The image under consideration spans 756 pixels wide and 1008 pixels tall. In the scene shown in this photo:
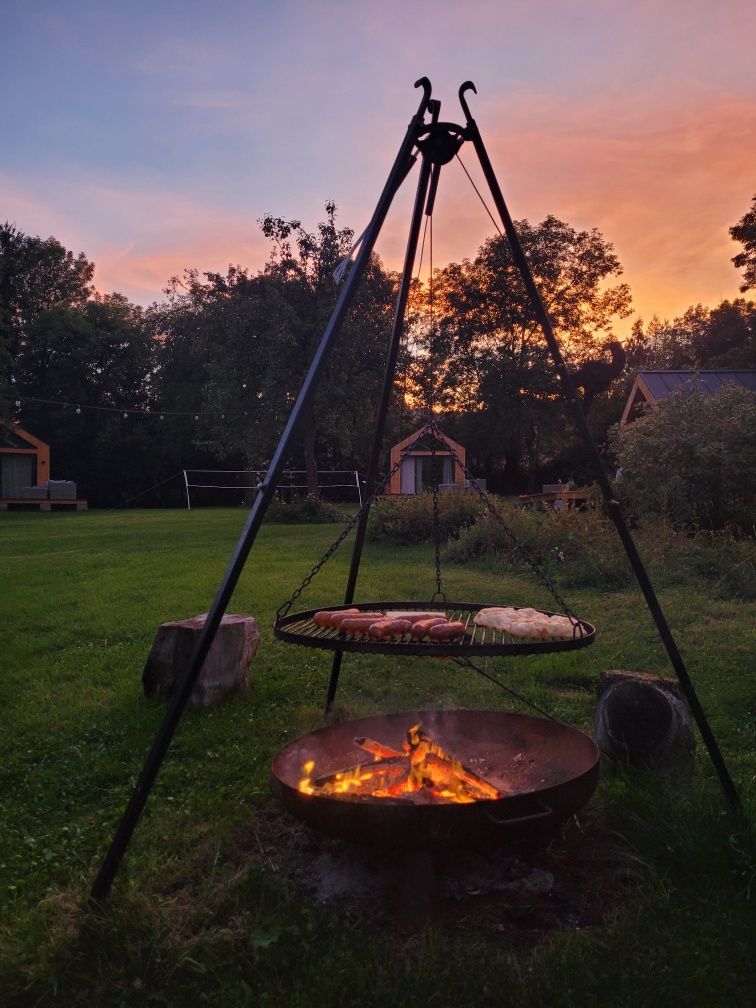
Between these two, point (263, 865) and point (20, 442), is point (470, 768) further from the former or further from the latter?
point (20, 442)

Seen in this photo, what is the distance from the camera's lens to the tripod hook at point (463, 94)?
116 inches

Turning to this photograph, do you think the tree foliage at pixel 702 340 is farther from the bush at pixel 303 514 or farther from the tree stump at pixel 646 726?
the tree stump at pixel 646 726

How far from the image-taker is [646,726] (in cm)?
340

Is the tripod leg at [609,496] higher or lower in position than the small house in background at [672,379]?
lower

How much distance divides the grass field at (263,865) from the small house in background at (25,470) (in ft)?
76.6

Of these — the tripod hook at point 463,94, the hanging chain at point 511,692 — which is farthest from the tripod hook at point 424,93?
the hanging chain at point 511,692

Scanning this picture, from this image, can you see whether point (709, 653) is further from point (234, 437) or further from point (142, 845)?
point (234, 437)

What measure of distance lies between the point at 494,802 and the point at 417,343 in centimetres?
3079

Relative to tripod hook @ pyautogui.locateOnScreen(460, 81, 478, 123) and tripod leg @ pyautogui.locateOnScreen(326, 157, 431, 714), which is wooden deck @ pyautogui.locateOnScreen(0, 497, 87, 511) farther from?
tripod hook @ pyautogui.locateOnScreen(460, 81, 478, 123)

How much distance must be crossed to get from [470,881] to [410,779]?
1.41 feet

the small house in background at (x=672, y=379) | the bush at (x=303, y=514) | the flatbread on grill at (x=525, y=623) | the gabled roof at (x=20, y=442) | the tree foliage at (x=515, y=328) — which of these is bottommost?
the bush at (x=303, y=514)

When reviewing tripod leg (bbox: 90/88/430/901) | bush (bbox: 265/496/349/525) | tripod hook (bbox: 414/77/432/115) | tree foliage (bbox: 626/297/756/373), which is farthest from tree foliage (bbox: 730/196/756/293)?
tripod leg (bbox: 90/88/430/901)

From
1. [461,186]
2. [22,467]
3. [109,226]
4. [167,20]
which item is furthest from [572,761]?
[22,467]

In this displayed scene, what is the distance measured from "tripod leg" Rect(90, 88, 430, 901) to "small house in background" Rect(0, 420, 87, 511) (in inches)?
1100
